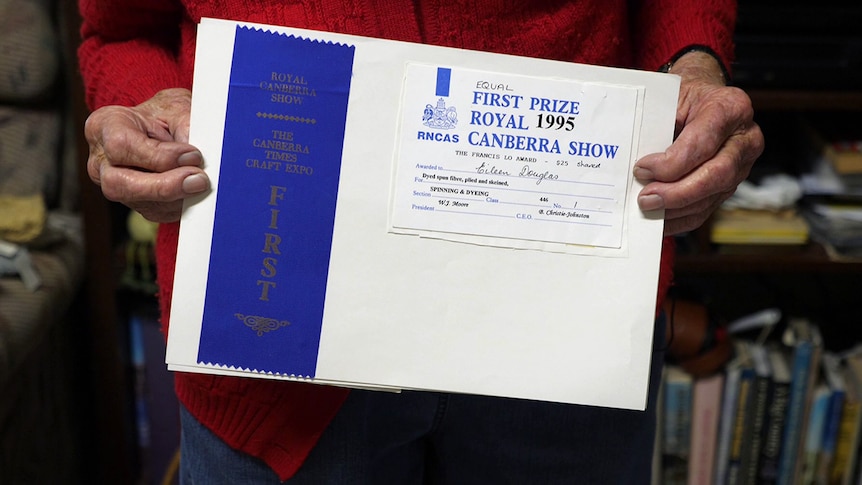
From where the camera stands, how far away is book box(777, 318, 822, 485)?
4.69ft

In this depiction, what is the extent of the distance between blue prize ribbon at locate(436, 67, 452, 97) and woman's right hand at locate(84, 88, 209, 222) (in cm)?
17

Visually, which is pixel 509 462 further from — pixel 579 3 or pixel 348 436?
pixel 579 3

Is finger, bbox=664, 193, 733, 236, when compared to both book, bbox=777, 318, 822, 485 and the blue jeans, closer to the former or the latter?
the blue jeans

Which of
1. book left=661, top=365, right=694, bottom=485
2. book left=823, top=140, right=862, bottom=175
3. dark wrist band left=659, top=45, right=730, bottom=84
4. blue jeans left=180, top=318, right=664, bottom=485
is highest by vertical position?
book left=823, top=140, right=862, bottom=175

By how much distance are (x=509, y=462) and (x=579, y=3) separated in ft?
1.23

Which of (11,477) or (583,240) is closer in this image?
(583,240)

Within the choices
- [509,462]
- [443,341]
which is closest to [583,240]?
[443,341]

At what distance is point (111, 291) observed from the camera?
1.52 meters

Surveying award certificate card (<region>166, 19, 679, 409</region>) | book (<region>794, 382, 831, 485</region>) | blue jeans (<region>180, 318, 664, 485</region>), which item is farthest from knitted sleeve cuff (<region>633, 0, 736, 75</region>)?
book (<region>794, 382, 831, 485</region>)

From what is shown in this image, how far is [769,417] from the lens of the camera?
1.46m

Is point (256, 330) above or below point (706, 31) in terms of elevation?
below

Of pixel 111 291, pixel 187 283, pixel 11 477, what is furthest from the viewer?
pixel 111 291

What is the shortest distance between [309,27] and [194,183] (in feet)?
0.46

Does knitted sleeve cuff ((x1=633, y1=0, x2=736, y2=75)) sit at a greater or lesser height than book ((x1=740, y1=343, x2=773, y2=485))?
greater
